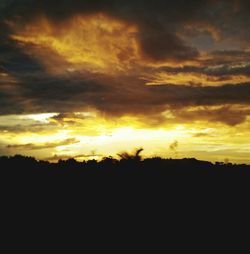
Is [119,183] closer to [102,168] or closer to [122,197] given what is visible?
[122,197]

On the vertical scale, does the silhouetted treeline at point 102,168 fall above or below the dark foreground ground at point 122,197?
above

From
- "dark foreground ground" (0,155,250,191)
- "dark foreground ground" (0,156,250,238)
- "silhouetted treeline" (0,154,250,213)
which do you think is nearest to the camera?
"dark foreground ground" (0,156,250,238)

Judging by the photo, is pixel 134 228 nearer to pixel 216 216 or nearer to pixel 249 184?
pixel 216 216

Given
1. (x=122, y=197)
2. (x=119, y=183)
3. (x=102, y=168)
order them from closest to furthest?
(x=122, y=197) < (x=119, y=183) < (x=102, y=168)

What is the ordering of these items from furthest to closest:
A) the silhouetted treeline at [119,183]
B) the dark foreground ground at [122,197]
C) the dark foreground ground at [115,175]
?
the dark foreground ground at [115,175]
the silhouetted treeline at [119,183]
the dark foreground ground at [122,197]

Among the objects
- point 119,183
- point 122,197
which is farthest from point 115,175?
point 122,197

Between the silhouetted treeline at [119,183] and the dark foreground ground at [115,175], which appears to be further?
the dark foreground ground at [115,175]

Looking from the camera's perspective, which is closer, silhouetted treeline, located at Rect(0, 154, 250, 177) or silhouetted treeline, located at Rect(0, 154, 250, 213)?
silhouetted treeline, located at Rect(0, 154, 250, 213)

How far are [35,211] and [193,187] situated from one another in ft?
34.1

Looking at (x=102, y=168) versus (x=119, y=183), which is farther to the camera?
(x=102, y=168)

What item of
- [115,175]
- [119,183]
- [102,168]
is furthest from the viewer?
[102,168]

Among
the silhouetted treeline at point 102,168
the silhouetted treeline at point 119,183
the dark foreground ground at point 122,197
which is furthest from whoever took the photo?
the silhouetted treeline at point 102,168

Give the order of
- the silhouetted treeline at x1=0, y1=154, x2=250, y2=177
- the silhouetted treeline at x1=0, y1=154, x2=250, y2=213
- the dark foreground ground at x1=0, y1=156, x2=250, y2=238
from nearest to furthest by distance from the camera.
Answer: the dark foreground ground at x1=0, y1=156, x2=250, y2=238
the silhouetted treeline at x1=0, y1=154, x2=250, y2=213
the silhouetted treeline at x1=0, y1=154, x2=250, y2=177

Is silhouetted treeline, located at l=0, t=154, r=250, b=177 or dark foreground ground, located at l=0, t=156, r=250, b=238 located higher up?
silhouetted treeline, located at l=0, t=154, r=250, b=177
